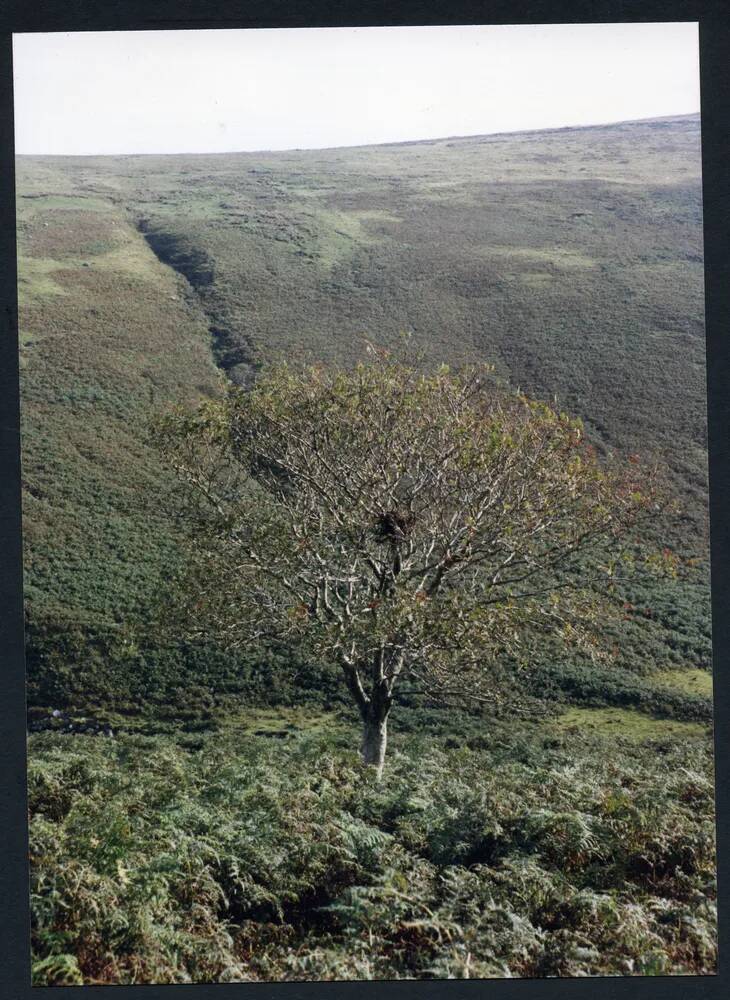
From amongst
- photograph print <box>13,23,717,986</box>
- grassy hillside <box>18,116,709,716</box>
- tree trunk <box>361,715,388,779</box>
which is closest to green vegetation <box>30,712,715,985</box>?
photograph print <box>13,23,717,986</box>

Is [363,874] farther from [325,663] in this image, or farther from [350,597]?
[325,663]

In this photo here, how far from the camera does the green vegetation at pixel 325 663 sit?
6285mm

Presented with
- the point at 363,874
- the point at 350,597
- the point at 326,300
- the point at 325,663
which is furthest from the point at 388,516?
the point at 326,300

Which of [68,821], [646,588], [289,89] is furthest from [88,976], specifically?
[646,588]

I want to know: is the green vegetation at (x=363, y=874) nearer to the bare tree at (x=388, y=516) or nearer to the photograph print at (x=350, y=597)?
the photograph print at (x=350, y=597)

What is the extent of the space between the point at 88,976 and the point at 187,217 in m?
14.9

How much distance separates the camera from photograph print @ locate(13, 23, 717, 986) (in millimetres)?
6367

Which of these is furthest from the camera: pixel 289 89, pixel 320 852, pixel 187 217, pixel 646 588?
pixel 187 217

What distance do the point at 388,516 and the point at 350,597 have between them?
85 cm

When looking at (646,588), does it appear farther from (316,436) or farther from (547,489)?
(316,436)

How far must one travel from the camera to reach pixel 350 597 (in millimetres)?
8617

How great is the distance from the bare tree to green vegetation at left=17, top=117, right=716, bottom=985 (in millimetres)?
1037

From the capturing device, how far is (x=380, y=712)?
867 centimetres

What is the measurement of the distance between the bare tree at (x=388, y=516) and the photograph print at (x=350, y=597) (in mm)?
40
